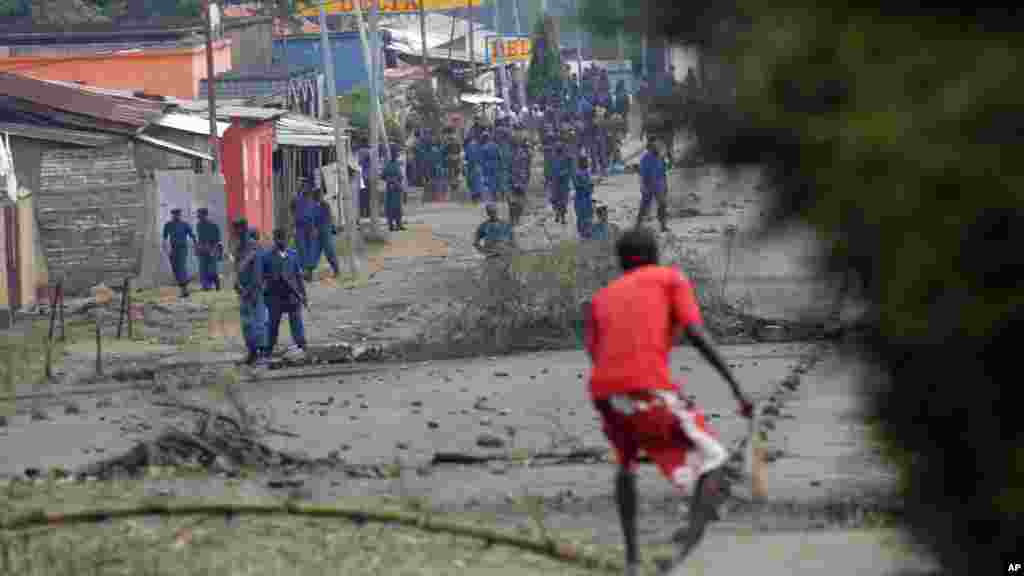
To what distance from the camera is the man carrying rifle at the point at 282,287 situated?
59.1 ft

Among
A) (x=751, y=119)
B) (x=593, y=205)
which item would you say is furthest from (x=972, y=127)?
(x=593, y=205)

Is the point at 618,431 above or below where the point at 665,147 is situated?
below

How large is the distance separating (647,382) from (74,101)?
21.3 m

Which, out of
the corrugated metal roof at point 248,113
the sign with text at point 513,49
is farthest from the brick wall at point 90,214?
the sign with text at point 513,49

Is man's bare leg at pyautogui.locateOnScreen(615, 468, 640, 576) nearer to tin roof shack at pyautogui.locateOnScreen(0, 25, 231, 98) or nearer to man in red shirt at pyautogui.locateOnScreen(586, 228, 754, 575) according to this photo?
man in red shirt at pyautogui.locateOnScreen(586, 228, 754, 575)

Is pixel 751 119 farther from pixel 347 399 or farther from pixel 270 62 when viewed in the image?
pixel 270 62

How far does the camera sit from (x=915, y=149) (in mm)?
4305

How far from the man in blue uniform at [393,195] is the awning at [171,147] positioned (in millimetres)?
5530

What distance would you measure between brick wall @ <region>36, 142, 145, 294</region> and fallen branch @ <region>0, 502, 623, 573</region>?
19117mm

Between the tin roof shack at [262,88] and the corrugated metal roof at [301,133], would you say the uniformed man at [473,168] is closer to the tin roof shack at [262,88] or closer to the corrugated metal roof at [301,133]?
the corrugated metal roof at [301,133]

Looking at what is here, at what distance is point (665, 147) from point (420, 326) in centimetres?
1508

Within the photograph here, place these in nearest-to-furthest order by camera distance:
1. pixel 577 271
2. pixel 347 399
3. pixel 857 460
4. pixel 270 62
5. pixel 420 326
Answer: pixel 857 460
pixel 347 399
pixel 577 271
pixel 420 326
pixel 270 62

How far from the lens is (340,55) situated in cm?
5816

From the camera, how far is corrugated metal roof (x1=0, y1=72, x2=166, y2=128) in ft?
A: 87.2
